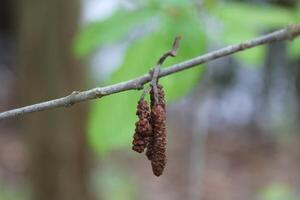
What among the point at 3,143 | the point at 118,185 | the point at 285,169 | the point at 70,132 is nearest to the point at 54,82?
the point at 70,132

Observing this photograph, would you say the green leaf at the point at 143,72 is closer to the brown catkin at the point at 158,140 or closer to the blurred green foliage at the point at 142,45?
the blurred green foliage at the point at 142,45

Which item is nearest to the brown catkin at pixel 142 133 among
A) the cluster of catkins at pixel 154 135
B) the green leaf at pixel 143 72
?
the cluster of catkins at pixel 154 135

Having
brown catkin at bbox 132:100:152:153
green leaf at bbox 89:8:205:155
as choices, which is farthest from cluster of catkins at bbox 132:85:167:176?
green leaf at bbox 89:8:205:155

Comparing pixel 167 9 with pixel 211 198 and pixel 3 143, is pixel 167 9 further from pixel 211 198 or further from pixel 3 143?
pixel 3 143

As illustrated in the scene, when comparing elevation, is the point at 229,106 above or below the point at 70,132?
above

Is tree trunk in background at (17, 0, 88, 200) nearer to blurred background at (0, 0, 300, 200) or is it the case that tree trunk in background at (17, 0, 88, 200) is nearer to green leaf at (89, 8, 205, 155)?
blurred background at (0, 0, 300, 200)

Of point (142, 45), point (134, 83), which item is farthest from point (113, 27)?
point (134, 83)

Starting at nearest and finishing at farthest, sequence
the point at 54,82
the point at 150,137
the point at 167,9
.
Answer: the point at 150,137
the point at 167,9
the point at 54,82
